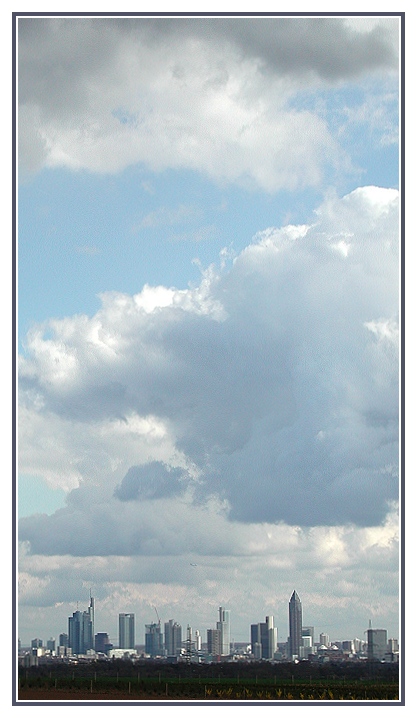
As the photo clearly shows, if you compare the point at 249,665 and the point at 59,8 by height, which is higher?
the point at 59,8

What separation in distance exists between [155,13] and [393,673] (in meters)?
17.8

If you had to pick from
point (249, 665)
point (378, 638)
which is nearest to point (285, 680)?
point (249, 665)

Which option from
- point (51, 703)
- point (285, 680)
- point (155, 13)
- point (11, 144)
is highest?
point (155, 13)

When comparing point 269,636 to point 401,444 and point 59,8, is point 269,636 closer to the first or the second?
point 401,444

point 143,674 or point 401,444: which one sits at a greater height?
point 401,444

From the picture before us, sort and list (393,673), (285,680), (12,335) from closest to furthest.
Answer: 1. (12,335)
2. (393,673)
3. (285,680)

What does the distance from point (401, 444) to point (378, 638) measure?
11.0 meters

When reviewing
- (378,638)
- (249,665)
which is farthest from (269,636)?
(378,638)

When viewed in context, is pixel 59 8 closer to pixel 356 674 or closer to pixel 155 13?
pixel 155 13

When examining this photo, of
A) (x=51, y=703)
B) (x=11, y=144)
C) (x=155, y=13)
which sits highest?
(x=155, y=13)

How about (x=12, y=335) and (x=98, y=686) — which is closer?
(x=12, y=335)

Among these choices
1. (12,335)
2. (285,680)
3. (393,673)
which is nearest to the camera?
(12,335)

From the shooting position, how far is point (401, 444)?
1678 centimetres

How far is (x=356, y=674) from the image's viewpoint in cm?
2723
